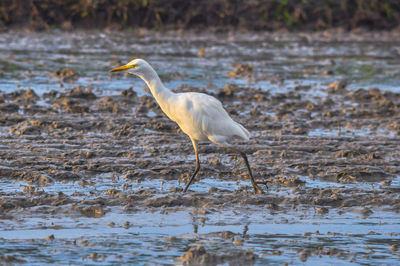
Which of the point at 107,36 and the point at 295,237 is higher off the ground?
the point at 107,36

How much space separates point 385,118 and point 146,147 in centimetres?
427

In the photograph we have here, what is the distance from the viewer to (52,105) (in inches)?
486

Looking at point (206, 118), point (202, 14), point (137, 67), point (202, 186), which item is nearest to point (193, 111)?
Answer: point (206, 118)

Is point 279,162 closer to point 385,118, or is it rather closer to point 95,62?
point 385,118

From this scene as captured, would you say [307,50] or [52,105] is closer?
[52,105]

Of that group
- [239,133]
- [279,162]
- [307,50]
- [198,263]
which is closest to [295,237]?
[198,263]

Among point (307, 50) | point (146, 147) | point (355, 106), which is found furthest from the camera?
point (307, 50)

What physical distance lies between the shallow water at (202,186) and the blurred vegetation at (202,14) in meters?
9.24

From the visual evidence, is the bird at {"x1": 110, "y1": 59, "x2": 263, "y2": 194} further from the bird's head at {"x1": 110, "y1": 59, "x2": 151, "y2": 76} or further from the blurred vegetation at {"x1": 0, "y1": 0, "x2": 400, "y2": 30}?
the blurred vegetation at {"x1": 0, "y1": 0, "x2": 400, "y2": 30}

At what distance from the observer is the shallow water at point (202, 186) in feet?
21.1

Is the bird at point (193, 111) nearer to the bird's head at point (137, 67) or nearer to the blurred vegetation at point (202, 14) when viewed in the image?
the bird's head at point (137, 67)

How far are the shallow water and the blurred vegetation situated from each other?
924 cm

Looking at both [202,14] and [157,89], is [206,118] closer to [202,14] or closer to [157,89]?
[157,89]

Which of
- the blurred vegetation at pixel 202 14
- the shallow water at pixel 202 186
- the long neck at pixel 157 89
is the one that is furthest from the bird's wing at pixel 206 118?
the blurred vegetation at pixel 202 14
